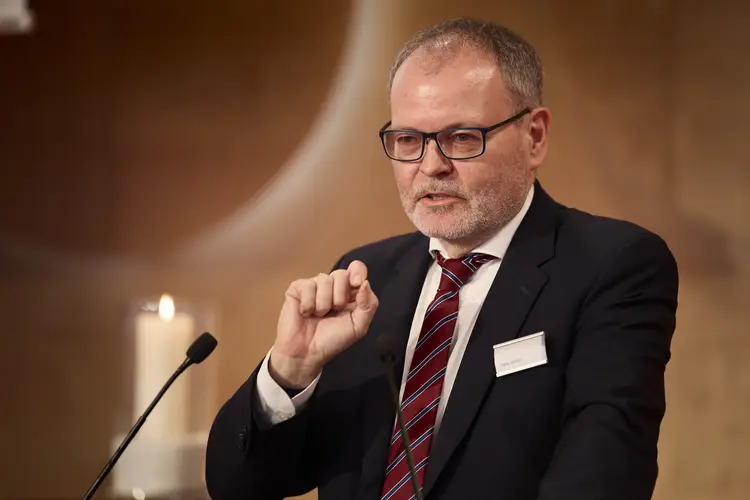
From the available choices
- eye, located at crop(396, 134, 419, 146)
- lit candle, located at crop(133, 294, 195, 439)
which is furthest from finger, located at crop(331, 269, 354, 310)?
lit candle, located at crop(133, 294, 195, 439)

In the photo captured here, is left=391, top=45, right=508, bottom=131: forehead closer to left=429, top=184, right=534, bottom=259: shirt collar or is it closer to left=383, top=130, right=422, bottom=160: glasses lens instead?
left=383, top=130, right=422, bottom=160: glasses lens

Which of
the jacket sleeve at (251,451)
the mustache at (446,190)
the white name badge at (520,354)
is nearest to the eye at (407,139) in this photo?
the mustache at (446,190)

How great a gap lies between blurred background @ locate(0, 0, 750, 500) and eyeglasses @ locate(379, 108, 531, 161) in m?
1.23

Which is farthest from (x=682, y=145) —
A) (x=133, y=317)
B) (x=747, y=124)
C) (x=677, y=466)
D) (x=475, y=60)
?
(x=133, y=317)

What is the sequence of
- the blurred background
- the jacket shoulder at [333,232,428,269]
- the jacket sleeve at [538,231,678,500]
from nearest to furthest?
the jacket sleeve at [538,231,678,500] < the jacket shoulder at [333,232,428,269] < the blurred background

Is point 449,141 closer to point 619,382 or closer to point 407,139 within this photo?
point 407,139

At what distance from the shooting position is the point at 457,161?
1854 mm

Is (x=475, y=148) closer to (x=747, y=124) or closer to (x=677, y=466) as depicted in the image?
(x=747, y=124)

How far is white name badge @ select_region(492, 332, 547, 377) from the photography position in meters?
1.69

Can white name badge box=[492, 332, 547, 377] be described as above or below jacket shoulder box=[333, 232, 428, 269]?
below

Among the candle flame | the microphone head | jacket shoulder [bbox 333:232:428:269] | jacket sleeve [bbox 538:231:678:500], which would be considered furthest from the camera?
the candle flame

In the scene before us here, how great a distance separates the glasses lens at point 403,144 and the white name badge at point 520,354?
459 mm

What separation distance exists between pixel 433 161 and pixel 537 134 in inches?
12.4

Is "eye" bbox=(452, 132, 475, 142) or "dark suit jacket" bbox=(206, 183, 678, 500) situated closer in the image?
"dark suit jacket" bbox=(206, 183, 678, 500)
